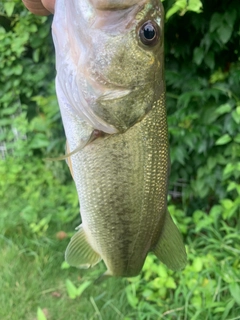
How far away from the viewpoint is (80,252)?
3.89 ft

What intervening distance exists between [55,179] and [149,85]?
2.23 metres

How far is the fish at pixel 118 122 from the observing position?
2.75 feet

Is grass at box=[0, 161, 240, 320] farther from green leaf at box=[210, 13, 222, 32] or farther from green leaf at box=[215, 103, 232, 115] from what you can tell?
green leaf at box=[210, 13, 222, 32]

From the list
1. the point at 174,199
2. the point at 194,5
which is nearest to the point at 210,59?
the point at 194,5

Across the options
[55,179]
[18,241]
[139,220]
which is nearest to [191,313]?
[139,220]

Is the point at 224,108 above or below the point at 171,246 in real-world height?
below

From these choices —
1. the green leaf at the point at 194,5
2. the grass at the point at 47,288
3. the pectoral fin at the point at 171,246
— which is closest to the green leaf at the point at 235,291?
the grass at the point at 47,288

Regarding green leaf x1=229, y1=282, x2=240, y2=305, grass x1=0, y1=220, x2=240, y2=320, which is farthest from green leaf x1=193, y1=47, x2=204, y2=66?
green leaf x1=229, y1=282, x2=240, y2=305

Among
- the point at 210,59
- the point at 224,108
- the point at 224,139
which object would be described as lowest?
the point at 224,139

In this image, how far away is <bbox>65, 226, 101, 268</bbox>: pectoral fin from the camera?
1.18m

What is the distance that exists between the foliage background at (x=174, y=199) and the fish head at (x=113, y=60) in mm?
865

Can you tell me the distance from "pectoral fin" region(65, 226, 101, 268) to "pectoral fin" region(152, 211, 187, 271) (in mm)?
209

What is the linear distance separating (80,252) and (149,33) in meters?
0.68

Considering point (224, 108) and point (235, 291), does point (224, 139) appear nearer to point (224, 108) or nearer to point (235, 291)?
point (224, 108)
